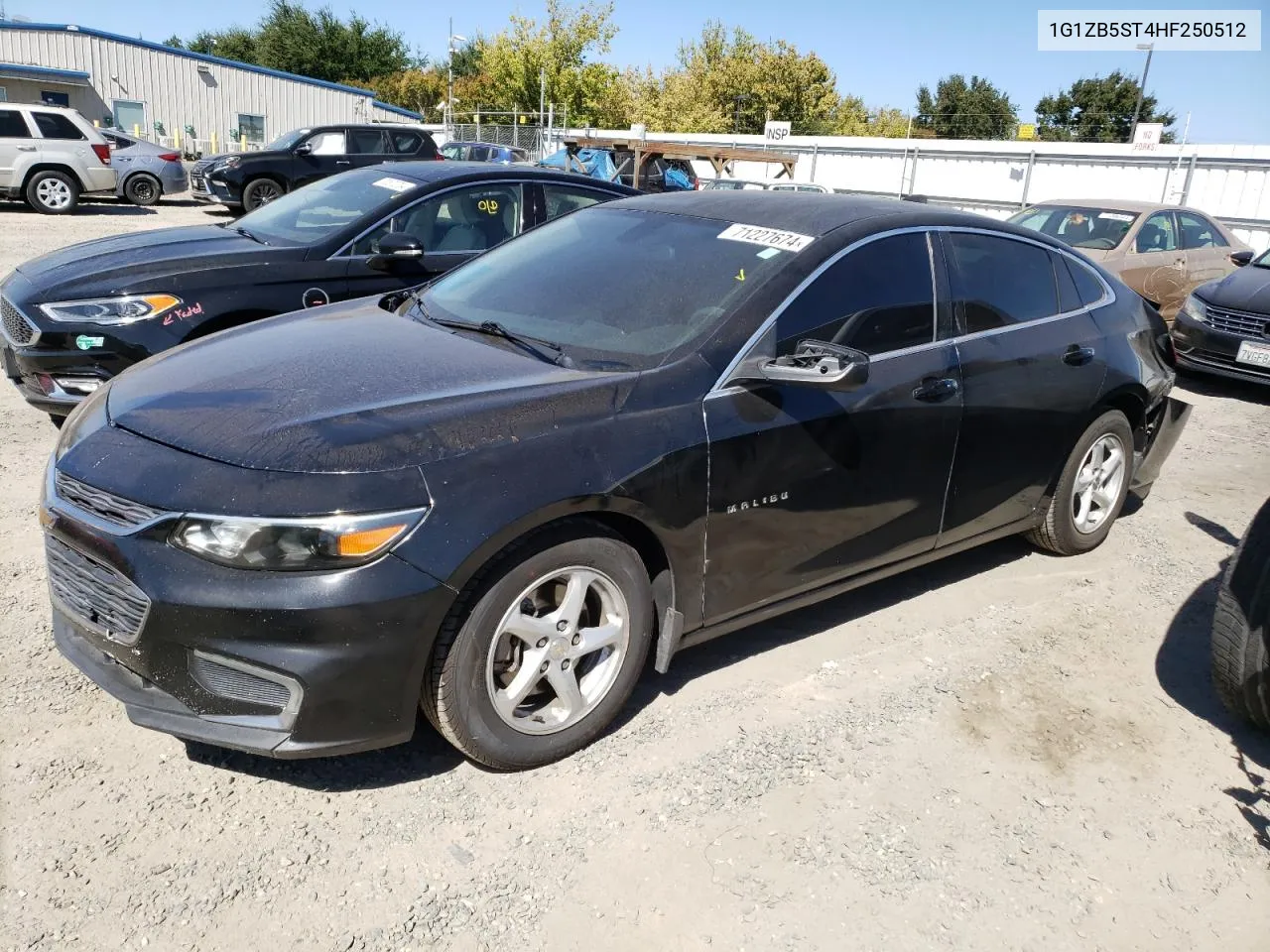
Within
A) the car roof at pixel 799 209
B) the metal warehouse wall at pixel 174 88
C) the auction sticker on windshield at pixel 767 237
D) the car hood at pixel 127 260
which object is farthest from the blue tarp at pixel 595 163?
the metal warehouse wall at pixel 174 88

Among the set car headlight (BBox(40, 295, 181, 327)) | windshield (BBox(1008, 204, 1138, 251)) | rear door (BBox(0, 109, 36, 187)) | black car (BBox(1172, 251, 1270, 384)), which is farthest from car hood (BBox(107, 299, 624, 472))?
rear door (BBox(0, 109, 36, 187))

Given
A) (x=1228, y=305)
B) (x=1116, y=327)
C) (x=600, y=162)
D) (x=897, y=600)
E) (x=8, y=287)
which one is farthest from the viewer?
(x=600, y=162)

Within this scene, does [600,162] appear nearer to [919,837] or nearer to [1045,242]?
[1045,242]

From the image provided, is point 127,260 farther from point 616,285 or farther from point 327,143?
point 327,143

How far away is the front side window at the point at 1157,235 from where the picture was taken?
1045 cm

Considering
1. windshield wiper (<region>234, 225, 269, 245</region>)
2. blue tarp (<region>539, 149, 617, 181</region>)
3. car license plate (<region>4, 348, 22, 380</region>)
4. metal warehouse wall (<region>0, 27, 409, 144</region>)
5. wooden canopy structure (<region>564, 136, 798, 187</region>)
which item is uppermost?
metal warehouse wall (<region>0, 27, 409, 144</region>)

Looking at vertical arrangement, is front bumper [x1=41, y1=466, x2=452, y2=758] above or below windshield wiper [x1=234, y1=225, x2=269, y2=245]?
below

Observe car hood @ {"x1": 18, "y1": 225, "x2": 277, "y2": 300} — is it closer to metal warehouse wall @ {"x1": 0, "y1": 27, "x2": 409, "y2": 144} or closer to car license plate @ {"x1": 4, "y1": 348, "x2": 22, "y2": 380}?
car license plate @ {"x1": 4, "y1": 348, "x2": 22, "y2": 380}

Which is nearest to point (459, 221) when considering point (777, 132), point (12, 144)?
point (12, 144)

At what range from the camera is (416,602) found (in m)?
2.51

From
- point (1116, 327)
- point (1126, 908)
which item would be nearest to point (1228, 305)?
point (1116, 327)

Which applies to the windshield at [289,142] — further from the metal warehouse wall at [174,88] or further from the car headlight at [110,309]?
the metal warehouse wall at [174,88]

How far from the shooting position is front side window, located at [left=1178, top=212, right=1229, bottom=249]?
10961mm

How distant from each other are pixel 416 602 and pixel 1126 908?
6.62 feet
